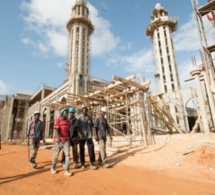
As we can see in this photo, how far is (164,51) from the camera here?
34.2 meters

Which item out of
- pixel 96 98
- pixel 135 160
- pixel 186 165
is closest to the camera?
pixel 186 165

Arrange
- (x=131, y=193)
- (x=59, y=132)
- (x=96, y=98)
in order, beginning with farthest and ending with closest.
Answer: (x=96, y=98) → (x=59, y=132) → (x=131, y=193)

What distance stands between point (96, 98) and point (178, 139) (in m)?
6.94

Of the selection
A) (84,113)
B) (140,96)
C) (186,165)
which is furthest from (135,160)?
(140,96)

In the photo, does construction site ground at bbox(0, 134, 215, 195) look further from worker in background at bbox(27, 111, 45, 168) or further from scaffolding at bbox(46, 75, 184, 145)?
scaffolding at bbox(46, 75, 184, 145)

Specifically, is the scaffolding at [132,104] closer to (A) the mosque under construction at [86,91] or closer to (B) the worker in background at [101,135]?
(A) the mosque under construction at [86,91]

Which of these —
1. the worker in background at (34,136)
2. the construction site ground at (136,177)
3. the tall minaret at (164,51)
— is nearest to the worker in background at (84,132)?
the construction site ground at (136,177)

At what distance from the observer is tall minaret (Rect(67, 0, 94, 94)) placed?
33656 millimetres

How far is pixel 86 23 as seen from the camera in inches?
1475

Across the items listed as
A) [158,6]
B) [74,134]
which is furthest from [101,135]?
[158,6]

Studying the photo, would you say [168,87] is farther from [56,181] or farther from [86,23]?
[56,181]

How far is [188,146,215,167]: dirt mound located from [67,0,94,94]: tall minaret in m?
26.7

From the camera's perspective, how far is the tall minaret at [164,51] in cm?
3281

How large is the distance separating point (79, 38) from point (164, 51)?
17.6 metres
